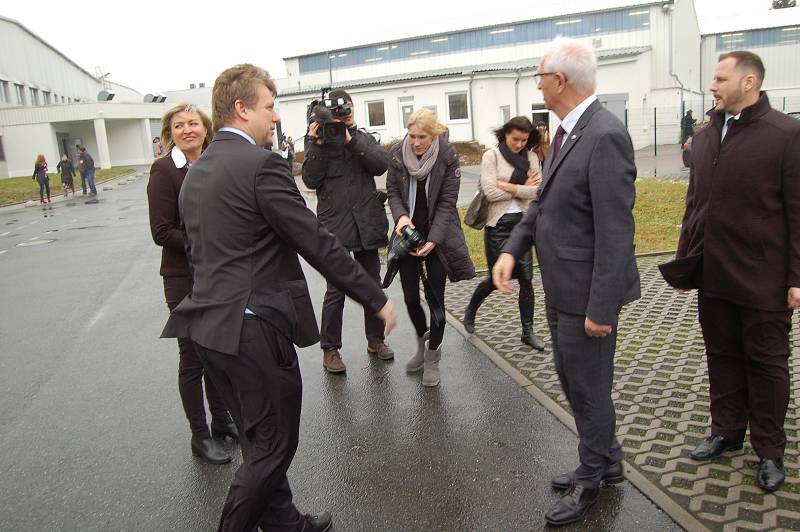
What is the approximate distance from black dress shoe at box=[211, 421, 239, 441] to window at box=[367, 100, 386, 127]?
41.5 m

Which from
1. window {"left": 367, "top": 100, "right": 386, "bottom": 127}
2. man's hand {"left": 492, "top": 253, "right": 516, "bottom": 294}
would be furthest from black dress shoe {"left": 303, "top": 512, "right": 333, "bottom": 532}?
window {"left": 367, "top": 100, "right": 386, "bottom": 127}

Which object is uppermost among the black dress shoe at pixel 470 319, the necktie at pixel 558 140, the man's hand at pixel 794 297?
the necktie at pixel 558 140

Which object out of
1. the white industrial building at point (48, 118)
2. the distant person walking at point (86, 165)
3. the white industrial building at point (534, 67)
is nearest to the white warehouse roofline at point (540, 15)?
the white industrial building at point (534, 67)

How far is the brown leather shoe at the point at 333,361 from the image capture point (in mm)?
5562

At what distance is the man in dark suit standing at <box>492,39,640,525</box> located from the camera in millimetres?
2975

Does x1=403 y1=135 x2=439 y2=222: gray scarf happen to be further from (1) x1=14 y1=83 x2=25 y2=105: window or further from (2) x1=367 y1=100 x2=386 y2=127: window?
(1) x1=14 y1=83 x2=25 y2=105: window

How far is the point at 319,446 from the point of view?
4.31m

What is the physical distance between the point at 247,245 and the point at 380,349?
3.33 meters

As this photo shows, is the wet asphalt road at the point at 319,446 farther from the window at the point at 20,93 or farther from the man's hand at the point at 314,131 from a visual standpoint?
the window at the point at 20,93

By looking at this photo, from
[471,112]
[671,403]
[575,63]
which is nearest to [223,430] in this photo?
[671,403]

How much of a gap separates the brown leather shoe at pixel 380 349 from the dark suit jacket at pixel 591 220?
9.09 ft

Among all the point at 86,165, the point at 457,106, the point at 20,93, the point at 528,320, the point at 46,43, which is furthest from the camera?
the point at 46,43

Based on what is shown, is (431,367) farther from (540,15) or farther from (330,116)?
(540,15)

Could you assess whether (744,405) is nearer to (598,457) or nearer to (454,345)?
(598,457)
